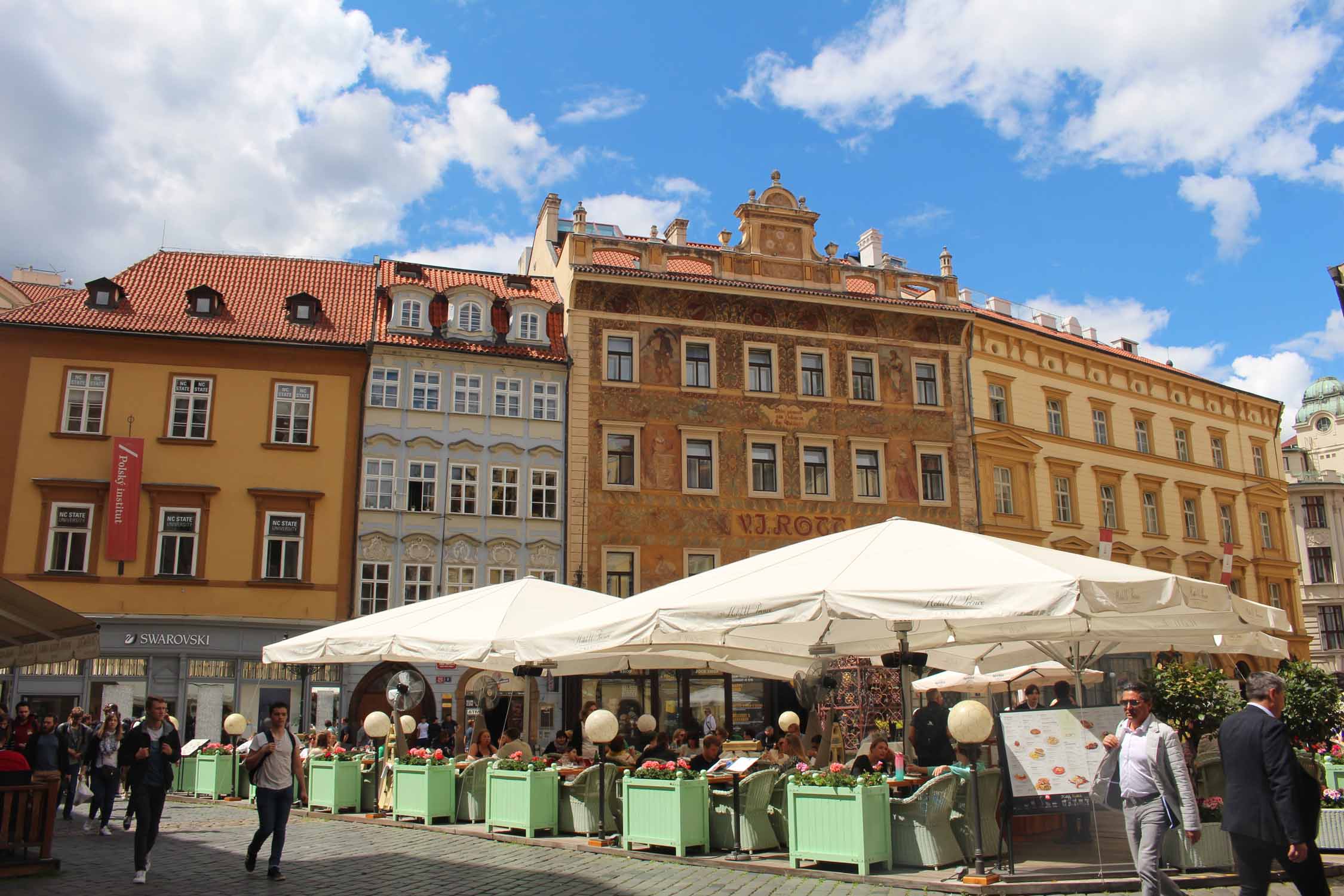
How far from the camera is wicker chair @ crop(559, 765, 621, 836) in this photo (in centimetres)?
1253

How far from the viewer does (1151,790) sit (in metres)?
7.30

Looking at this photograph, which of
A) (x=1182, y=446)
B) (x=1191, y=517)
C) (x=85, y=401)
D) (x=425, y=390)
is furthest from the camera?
(x=1182, y=446)

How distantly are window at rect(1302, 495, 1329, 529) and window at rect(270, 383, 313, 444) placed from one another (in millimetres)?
46998

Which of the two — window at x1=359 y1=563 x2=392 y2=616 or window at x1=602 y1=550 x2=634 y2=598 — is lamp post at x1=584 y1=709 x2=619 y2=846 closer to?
window at x1=359 y1=563 x2=392 y2=616

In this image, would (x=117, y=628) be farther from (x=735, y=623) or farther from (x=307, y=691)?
(x=735, y=623)

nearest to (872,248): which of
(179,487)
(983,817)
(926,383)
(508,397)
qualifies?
(926,383)

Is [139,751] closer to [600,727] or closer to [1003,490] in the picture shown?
[600,727]

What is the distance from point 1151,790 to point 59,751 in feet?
44.2

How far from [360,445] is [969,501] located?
53.9 feet

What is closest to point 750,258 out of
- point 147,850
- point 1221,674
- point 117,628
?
point 117,628

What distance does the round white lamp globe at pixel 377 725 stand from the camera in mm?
14516

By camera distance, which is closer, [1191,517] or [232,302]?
[232,302]

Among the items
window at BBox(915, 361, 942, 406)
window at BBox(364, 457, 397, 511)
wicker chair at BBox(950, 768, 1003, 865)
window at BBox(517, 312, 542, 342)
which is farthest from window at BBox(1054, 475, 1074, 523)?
wicker chair at BBox(950, 768, 1003, 865)

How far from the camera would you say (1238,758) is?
6289 mm
